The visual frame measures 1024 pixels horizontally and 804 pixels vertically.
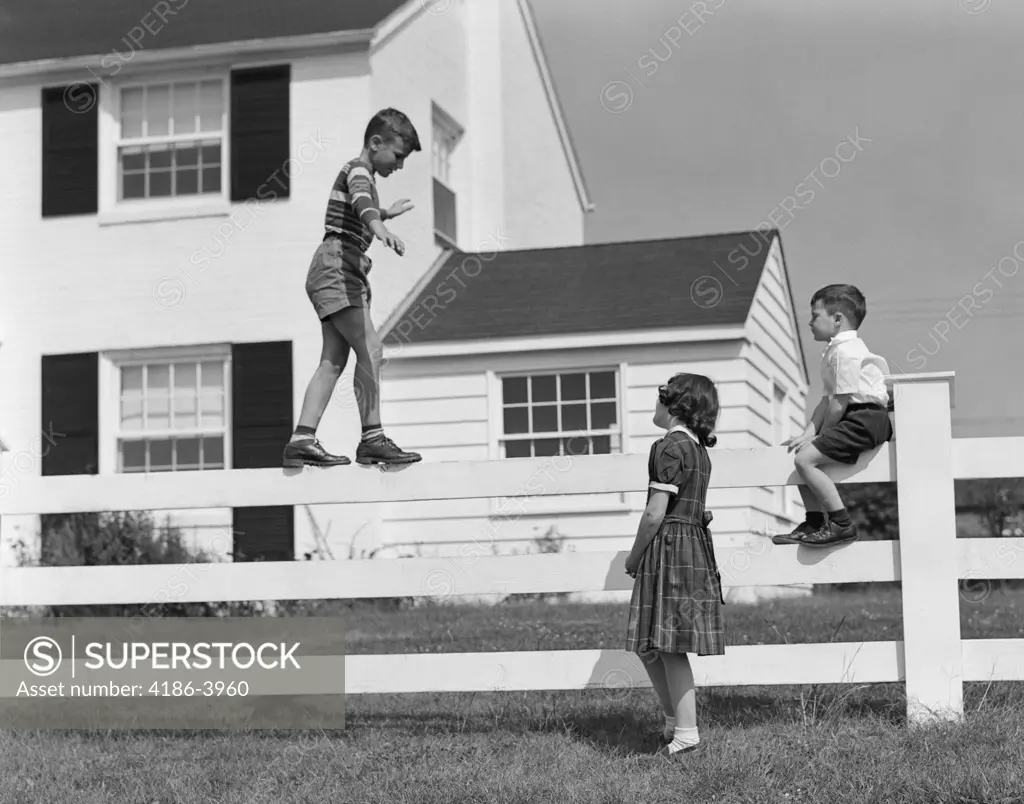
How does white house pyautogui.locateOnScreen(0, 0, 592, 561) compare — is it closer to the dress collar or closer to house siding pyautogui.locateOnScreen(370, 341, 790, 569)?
house siding pyautogui.locateOnScreen(370, 341, 790, 569)

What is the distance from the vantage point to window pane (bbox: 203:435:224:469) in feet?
45.0

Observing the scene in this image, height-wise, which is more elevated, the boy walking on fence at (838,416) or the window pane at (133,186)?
the window pane at (133,186)

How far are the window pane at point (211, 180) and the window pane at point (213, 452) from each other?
2.70 meters

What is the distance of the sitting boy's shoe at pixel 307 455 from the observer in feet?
18.0

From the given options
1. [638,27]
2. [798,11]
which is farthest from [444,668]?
[638,27]

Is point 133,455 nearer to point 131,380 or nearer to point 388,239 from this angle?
point 131,380

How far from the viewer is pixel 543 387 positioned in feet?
46.0

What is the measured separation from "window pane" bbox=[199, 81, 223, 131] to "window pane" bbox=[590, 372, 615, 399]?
4877mm

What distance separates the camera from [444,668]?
17.6ft

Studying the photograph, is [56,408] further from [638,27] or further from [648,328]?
[638,27]

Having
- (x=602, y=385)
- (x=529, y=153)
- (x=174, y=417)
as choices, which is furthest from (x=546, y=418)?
(x=529, y=153)

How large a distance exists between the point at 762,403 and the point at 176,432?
20.7 ft

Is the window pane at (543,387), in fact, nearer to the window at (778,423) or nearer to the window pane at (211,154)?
the window at (778,423)

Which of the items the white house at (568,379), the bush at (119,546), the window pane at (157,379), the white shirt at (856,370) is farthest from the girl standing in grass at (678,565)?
the window pane at (157,379)
